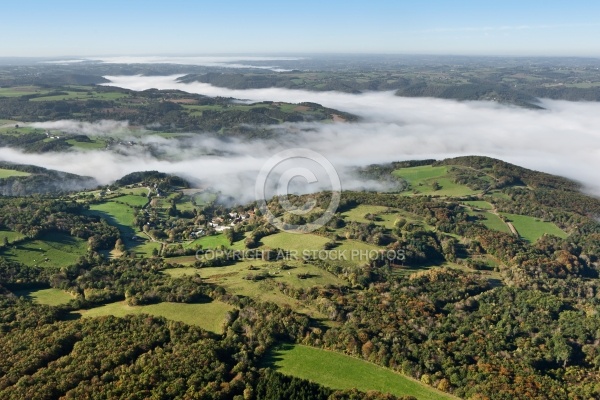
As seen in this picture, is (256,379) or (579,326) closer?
(256,379)

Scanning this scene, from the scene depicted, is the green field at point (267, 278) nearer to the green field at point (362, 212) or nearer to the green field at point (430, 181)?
the green field at point (362, 212)

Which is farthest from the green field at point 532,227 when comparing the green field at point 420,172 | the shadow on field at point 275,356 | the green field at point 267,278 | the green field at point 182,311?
the green field at point 182,311

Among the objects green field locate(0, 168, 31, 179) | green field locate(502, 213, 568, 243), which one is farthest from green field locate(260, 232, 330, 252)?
green field locate(0, 168, 31, 179)

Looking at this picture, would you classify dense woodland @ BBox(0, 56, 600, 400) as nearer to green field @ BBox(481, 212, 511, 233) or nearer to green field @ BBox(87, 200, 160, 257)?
green field @ BBox(87, 200, 160, 257)

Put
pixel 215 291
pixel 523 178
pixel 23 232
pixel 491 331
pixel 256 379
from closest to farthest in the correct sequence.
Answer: pixel 256 379
pixel 491 331
pixel 215 291
pixel 23 232
pixel 523 178

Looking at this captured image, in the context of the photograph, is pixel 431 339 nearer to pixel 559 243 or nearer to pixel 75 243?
pixel 559 243

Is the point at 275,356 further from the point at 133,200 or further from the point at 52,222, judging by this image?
the point at 133,200

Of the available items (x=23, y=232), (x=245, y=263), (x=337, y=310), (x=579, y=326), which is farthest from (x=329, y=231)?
(x=23, y=232)
